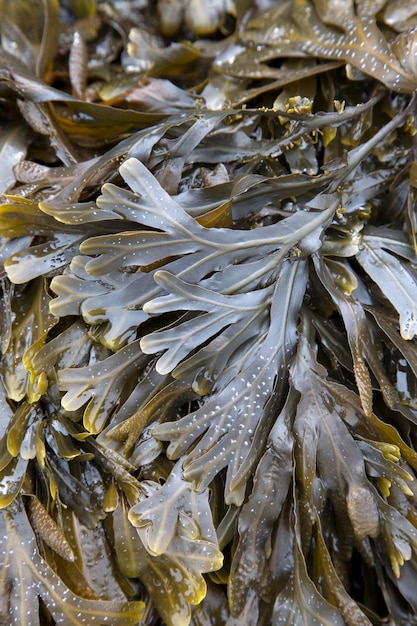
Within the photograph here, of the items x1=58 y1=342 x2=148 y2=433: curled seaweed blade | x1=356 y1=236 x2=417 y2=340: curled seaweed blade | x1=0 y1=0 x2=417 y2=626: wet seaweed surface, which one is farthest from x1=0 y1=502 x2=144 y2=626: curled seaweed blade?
x1=356 y1=236 x2=417 y2=340: curled seaweed blade

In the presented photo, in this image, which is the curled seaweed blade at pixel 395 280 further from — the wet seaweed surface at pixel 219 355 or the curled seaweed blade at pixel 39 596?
the curled seaweed blade at pixel 39 596

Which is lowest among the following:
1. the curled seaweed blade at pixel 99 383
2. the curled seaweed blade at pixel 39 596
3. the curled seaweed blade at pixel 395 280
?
the curled seaweed blade at pixel 39 596

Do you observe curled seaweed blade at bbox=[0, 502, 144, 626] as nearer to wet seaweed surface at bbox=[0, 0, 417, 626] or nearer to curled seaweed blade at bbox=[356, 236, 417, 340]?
wet seaweed surface at bbox=[0, 0, 417, 626]

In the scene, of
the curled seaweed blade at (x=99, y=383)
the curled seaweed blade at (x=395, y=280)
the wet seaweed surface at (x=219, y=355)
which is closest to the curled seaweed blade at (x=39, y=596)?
the wet seaweed surface at (x=219, y=355)

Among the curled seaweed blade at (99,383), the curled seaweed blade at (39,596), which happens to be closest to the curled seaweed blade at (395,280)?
the curled seaweed blade at (99,383)

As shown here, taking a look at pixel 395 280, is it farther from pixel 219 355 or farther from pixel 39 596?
pixel 39 596

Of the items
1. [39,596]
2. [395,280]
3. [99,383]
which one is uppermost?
[395,280]

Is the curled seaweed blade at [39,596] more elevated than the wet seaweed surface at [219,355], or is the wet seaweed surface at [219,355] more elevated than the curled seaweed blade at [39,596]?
the wet seaweed surface at [219,355]

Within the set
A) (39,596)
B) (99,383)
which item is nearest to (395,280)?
(99,383)
